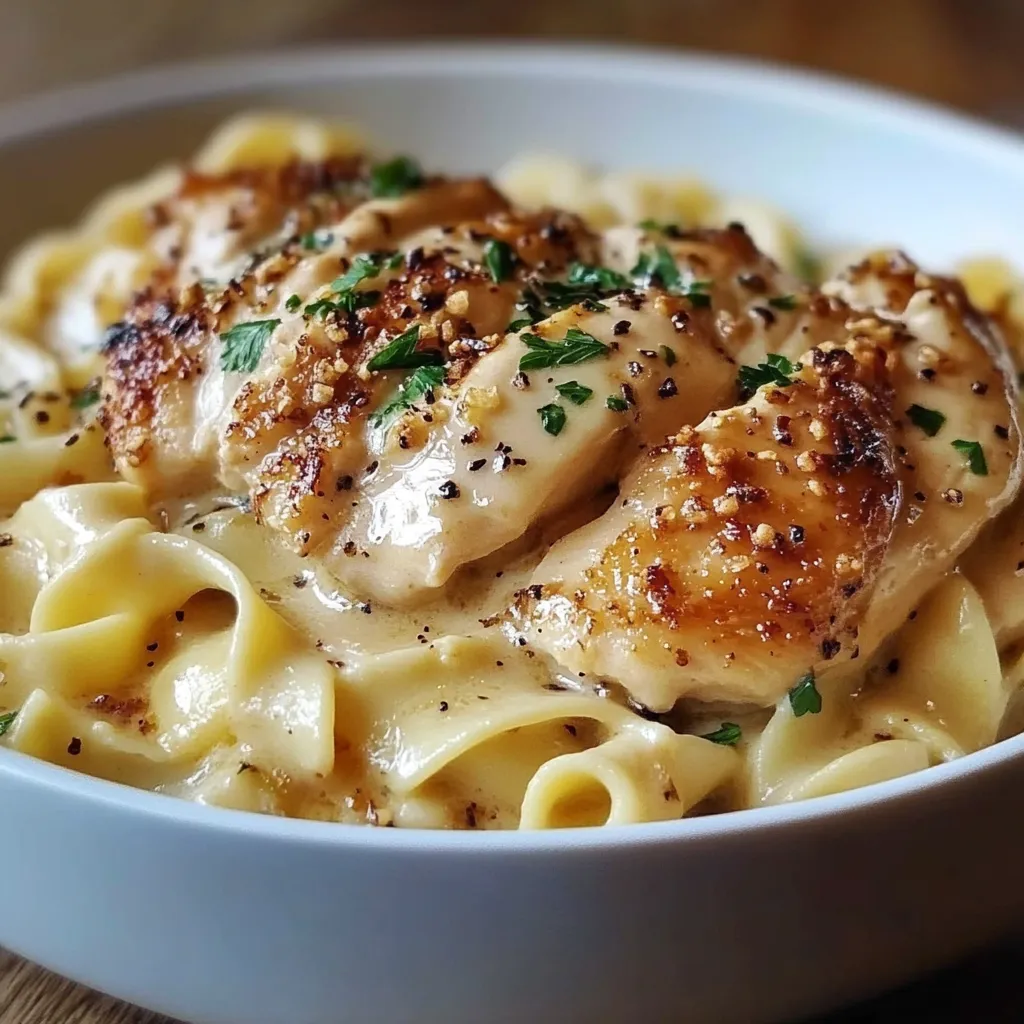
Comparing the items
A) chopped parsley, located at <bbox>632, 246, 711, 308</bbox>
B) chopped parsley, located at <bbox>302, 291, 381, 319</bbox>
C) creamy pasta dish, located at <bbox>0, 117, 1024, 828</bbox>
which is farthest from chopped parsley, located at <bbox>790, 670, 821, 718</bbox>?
chopped parsley, located at <bbox>302, 291, 381, 319</bbox>

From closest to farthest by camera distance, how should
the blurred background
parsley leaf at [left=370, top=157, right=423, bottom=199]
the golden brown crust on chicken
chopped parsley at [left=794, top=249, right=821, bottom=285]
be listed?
1. the golden brown crust on chicken
2. parsley leaf at [left=370, top=157, right=423, bottom=199]
3. chopped parsley at [left=794, top=249, right=821, bottom=285]
4. the blurred background

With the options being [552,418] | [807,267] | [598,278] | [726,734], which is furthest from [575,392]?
[807,267]

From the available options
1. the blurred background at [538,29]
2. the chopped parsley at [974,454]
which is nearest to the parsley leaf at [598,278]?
the chopped parsley at [974,454]

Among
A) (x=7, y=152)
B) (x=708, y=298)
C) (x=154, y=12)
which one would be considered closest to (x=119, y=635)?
(x=708, y=298)

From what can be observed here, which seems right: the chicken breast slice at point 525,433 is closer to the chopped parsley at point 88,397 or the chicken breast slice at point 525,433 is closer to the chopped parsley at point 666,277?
the chopped parsley at point 666,277

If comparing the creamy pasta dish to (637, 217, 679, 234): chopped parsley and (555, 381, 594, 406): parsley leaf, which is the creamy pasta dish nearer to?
(555, 381, 594, 406): parsley leaf

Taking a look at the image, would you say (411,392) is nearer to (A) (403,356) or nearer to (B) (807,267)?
(A) (403,356)
